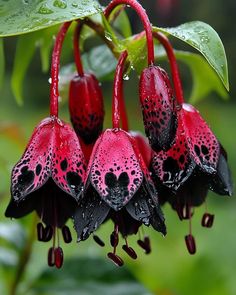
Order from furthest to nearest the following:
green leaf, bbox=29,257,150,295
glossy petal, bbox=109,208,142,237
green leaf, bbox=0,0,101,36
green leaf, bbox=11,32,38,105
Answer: green leaf, bbox=29,257,150,295
green leaf, bbox=11,32,38,105
glossy petal, bbox=109,208,142,237
green leaf, bbox=0,0,101,36

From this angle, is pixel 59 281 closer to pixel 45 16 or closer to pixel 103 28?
pixel 103 28

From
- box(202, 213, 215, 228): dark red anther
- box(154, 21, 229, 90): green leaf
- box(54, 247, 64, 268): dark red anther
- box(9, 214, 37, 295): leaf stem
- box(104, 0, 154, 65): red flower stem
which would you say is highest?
box(104, 0, 154, 65): red flower stem

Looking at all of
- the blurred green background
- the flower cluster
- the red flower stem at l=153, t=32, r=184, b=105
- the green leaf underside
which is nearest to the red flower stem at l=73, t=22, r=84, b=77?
the flower cluster

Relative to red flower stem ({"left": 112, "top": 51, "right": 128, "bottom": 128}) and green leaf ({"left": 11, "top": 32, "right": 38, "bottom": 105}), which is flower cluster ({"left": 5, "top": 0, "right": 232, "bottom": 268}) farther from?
green leaf ({"left": 11, "top": 32, "right": 38, "bottom": 105})

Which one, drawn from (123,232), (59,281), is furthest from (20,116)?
(123,232)

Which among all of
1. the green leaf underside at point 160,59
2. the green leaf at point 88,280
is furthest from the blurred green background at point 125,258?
Answer: the green leaf underside at point 160,59

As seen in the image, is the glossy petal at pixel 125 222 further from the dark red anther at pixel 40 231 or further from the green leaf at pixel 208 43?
the green leaf at pixel 208 43

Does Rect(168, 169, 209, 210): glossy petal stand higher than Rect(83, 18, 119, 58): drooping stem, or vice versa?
Rect(83, 18, 119, 58): drooping stem
